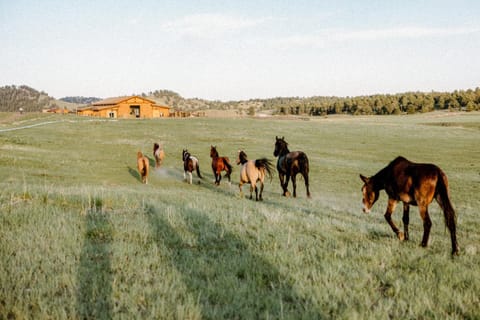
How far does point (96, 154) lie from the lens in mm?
30766

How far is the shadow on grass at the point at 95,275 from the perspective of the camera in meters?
3.24

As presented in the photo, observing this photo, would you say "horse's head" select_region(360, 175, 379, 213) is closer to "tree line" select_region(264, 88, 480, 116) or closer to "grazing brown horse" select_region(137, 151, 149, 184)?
"grazing brown horse" select_region(137, 151, 149, 184)

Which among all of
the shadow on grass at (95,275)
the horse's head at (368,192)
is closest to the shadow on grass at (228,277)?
the shadow on grass at (95,275)

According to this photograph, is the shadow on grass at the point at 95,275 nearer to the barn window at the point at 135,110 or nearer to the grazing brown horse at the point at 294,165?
the grazing brown horse at the point at 294,165

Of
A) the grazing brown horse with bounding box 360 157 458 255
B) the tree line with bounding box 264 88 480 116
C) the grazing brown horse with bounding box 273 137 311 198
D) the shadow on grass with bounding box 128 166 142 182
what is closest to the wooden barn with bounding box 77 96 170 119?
the shadow on grass with bounding box 128 166 142 182

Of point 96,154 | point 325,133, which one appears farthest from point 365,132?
point 96,154

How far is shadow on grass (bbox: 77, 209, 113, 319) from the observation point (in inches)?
128

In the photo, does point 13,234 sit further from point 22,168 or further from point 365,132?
point 365,132

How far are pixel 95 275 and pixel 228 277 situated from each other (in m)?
1.54

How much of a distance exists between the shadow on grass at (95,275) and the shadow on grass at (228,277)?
79cm

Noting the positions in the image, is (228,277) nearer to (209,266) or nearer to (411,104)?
(209,266)

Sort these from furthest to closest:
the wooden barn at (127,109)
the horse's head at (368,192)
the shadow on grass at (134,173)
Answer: the wooden barn at (127,109) < the shadow on grass at (134,173) < the horse's head at (368,192)

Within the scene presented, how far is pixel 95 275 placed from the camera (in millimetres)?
3877

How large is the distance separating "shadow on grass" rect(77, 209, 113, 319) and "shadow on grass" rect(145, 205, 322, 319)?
793mm
